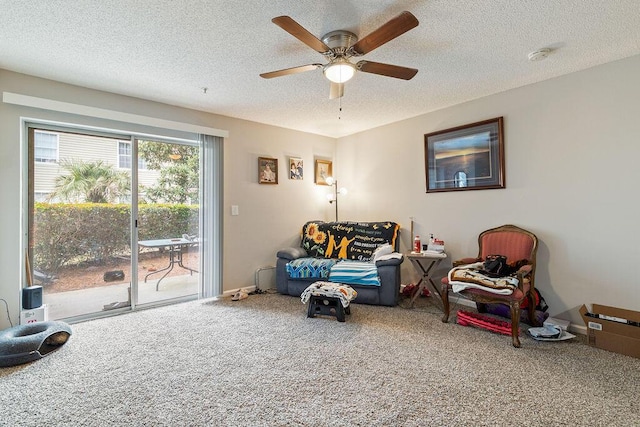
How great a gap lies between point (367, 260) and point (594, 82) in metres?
3.00

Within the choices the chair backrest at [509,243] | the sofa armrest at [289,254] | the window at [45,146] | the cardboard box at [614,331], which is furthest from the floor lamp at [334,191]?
the window at [45,146]

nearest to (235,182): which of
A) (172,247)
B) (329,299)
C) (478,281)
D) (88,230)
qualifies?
(172,247)

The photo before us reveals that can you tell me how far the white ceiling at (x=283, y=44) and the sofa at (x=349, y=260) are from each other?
6.12 ft

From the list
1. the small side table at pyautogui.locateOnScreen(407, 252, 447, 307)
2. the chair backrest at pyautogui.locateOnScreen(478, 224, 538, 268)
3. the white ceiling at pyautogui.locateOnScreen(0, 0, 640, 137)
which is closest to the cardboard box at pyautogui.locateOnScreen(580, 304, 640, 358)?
the chair backrest at pyautogui.locateOnScreen(478, 224, 538, 268)

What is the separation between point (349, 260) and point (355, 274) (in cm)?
56

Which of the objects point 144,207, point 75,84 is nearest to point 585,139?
point 144,207

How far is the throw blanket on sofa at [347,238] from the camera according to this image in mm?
4238

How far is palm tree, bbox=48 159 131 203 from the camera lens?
10.4ft

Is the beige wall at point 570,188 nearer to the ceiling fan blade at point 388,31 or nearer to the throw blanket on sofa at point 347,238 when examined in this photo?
the throw blanket on sofa at point 347,238

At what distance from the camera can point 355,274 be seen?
3686mm

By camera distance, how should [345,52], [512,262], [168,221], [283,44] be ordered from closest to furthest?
[345,52]
[283,44]
[512,262]
[168,221]

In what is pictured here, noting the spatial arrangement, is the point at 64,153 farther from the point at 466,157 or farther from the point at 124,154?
the point at 466,157

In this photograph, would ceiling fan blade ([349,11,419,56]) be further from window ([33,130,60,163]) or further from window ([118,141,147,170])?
window ([33,130,60,163])

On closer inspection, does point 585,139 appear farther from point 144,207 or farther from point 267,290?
point 144,207
